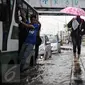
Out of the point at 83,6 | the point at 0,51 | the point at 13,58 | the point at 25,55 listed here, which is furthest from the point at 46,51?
the point at 83,6

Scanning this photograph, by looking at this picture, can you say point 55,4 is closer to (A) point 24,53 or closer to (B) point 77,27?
(B) point 77,27

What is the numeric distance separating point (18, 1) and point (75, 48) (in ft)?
17.1

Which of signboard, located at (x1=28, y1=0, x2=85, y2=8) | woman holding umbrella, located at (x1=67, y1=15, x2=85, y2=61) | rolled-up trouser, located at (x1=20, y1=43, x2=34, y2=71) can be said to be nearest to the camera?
rolled-up trouser, located at (x1=20, y1=43, x2=34, y2=71)

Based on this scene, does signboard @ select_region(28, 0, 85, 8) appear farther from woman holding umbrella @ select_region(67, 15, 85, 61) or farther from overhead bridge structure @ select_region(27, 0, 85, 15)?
Result: woman holding umbrella @ select_region(67, 15, 85, 61)

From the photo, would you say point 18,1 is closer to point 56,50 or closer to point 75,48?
point 75,48

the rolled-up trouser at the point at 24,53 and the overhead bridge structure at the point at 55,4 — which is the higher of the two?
the overhead bridge structure at the point at 55,4

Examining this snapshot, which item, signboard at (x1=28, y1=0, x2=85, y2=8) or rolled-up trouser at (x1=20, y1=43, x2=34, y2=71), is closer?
rolled-up trouser at (x1=20, y1=43, x2=34, y2=71)

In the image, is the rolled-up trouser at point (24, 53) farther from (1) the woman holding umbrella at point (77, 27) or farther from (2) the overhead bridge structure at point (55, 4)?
(2) the overhead bridge structure at point (55, 4)

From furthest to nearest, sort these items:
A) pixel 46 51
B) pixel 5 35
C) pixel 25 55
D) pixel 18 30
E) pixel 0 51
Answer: pixel 46 51 < pixel 25 55 < pixel 18 30 < pixel 5 35 < pixel 0 51

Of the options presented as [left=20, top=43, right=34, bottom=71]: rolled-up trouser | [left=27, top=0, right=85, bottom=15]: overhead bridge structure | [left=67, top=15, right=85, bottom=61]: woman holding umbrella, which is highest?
[left=27, top=0, right=85, bottom=15]: overhead bridge structure

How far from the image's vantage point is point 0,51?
738 cm

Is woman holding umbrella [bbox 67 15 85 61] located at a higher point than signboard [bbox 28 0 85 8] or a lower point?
lower

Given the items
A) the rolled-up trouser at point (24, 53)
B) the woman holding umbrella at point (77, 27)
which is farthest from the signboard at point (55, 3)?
the rolled-up trouser at point (24, 53)

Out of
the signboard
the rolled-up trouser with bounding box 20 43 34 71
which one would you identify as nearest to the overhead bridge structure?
the signboard
